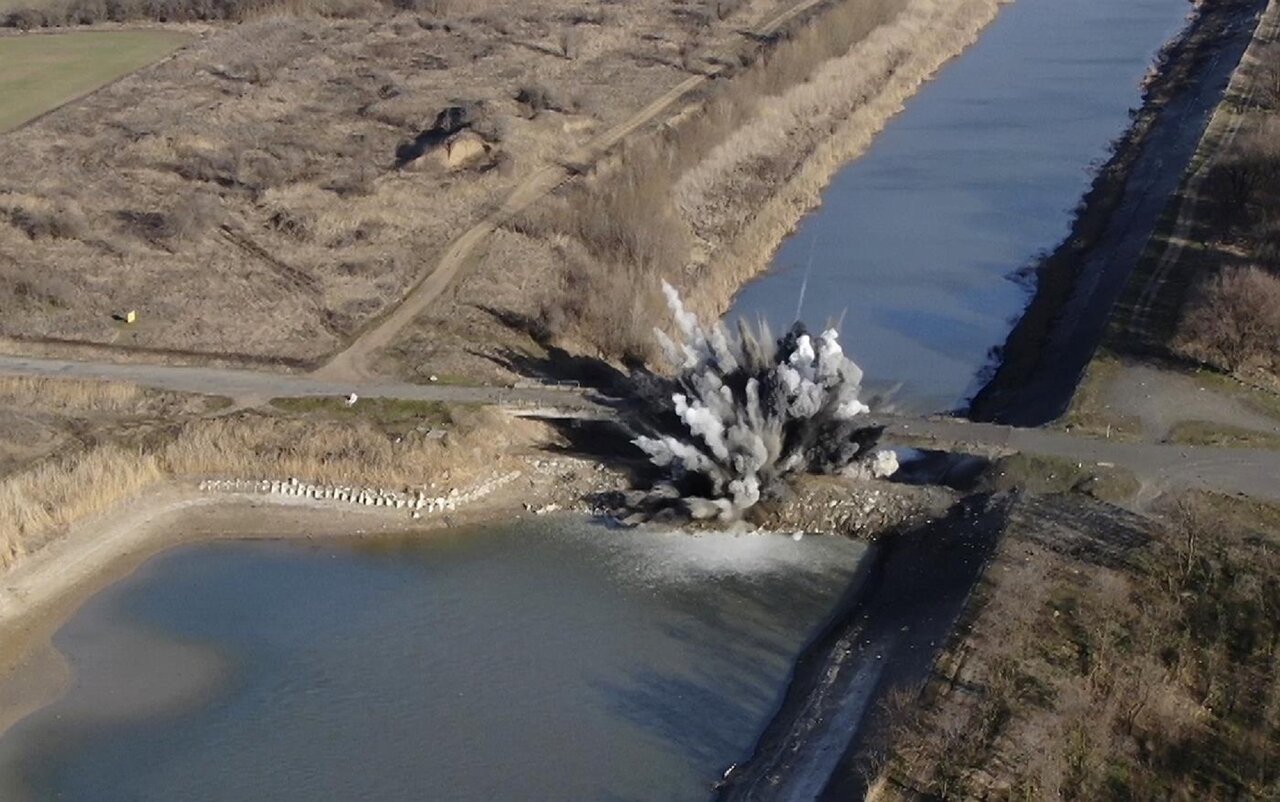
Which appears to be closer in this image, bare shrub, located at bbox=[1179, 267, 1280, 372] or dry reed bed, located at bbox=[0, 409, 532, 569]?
dry reed bed, located at bbox=[0, 409, 532, 569]

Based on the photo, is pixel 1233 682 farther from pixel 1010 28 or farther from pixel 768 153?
pixel 1010 28

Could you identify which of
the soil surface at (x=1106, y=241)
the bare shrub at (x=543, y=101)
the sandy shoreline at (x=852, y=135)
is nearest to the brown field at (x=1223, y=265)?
the soil surface at (x=1106, y=241)

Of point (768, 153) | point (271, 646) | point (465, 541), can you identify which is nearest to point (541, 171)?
point (768, 153)

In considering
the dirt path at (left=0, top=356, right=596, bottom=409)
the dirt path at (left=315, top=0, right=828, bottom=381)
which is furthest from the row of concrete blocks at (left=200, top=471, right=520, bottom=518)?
the dirt path at (left=315, top=0, right=828, bottom=381)

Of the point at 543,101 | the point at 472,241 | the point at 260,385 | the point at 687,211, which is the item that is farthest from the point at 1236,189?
the point at 260,385

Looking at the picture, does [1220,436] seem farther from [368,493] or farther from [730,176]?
[730,176]

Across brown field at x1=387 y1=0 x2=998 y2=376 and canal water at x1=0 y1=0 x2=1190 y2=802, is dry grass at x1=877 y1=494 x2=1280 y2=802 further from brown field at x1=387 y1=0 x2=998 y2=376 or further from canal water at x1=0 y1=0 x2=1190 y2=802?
brown field at x1=387 y1=0 x2=998 y2=376
